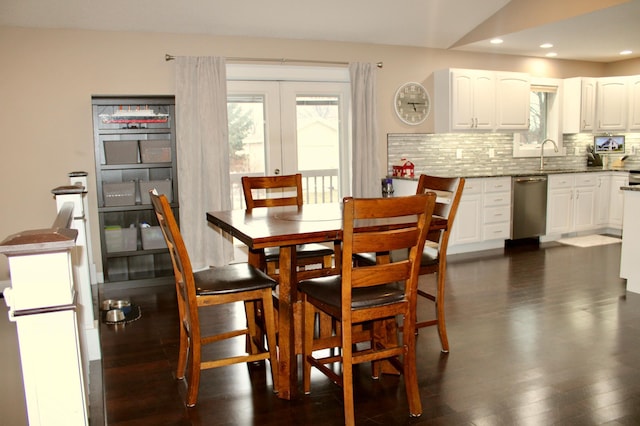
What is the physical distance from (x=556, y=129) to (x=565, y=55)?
0.98 metres

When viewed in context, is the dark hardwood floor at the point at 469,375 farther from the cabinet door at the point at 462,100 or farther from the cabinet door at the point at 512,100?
the cabinet door at the point at 512,100

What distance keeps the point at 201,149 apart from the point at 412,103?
8.64 feet

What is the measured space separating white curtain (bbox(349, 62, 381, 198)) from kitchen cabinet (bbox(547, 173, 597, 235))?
2.36 metres

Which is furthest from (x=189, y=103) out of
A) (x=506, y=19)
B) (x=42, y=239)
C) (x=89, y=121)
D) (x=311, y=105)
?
(x=42, y=239)

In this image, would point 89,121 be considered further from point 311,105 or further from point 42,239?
point 42,239

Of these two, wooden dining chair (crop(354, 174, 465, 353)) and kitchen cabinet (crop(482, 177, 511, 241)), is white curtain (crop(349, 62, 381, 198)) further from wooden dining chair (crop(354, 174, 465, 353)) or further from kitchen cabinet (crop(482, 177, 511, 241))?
wooden dining chair (crop(354, 174, 465, 353))

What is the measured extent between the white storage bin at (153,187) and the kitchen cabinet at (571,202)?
4527 millimetres

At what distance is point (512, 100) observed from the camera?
21.5 feet

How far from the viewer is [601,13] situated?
493 centimetres

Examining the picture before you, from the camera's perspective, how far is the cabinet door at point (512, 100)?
646 cm

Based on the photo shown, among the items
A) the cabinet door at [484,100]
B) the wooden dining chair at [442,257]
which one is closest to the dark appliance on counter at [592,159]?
the cabinet door at [484,100]

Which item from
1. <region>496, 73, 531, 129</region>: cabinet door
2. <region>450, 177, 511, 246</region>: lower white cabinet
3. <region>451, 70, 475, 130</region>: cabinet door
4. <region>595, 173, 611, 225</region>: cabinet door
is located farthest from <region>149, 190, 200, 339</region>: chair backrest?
<region>595, 173, 611, 225</region>: cabinet door

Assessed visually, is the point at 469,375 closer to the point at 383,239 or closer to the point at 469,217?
the point at 383,239

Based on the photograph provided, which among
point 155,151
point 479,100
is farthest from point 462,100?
point 155,151
